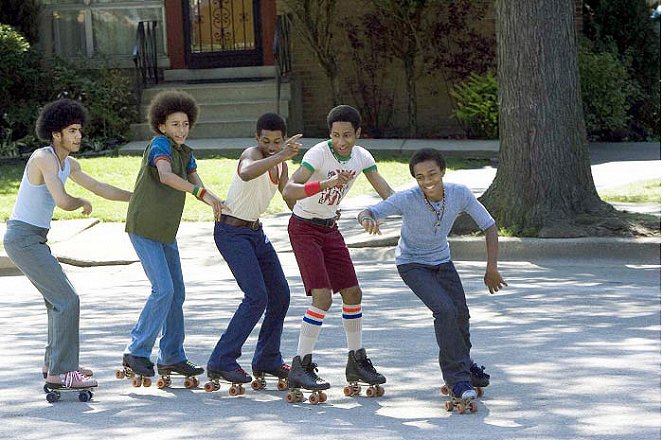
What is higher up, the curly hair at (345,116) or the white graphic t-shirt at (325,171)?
the curly hair at (345,116)

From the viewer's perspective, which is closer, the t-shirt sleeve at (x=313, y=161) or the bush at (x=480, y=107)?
the t-shirt sleeve at (x=313, y=161)

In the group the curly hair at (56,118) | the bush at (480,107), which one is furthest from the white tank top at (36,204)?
the bush at (480,107)

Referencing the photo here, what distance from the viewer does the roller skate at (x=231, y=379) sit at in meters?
7.26

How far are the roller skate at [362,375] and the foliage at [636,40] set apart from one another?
Answer: 1689 cm

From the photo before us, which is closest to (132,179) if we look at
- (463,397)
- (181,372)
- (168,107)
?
(168,107)

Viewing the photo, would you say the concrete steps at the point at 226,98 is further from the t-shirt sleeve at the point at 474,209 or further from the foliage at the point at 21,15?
the t-shirt sleeve at the point at 474,209

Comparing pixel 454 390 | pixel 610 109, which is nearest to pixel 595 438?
pixel 454 390

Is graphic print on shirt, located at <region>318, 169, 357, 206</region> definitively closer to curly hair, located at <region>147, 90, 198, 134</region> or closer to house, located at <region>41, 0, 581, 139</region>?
curly hair, located at <region>147, 90, 198, 134</region>

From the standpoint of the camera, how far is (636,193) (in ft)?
49.6

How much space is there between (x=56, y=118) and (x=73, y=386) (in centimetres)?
147

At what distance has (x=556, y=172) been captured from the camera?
12.5 m

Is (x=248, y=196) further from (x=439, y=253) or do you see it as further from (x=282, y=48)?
(x=282, y=48)

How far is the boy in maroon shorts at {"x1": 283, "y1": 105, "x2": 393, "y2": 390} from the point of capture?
7156 mm

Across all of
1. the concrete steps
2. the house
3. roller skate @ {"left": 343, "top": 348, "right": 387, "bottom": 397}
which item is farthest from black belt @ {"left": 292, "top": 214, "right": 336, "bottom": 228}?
the house
